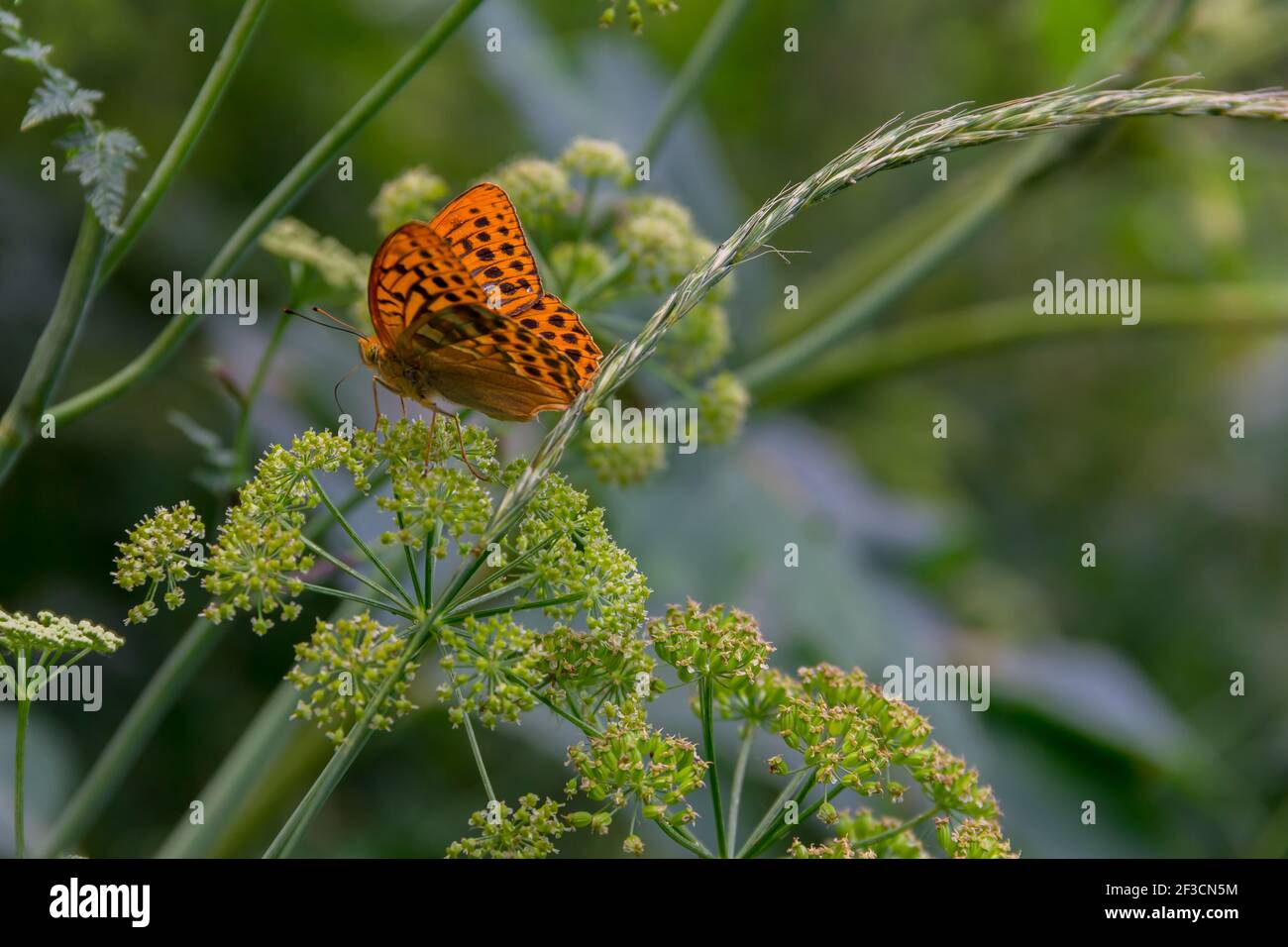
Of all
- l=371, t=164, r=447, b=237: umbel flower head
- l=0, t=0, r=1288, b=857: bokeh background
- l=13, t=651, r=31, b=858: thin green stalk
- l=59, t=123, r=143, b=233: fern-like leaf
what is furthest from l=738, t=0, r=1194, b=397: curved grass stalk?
l=13, t=651, r=31, b=858: thin green stalk

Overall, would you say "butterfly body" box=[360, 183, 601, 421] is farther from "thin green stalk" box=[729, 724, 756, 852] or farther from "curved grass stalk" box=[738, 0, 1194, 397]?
"curved grass stalk" box=[738, 0, 1194, 397]

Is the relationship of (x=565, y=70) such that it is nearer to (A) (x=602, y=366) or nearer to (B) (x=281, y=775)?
(B) (x=281, y=775)

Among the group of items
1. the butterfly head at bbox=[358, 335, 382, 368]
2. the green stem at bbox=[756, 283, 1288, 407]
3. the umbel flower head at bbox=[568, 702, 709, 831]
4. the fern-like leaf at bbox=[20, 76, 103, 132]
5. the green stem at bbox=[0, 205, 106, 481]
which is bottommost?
the umbel flower head at bbox=[568, 702, 709, 831]

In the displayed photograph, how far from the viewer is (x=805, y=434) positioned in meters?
4.57

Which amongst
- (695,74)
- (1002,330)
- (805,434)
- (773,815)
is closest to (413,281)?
(773,815)

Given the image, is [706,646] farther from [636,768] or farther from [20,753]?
[20,753]

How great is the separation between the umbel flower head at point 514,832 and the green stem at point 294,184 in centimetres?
70

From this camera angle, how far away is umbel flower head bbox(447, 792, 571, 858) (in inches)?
40.4

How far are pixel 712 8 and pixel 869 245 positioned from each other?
4.71 ft

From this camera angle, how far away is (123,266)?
12.3 ft

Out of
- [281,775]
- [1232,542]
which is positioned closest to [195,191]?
[281,775]

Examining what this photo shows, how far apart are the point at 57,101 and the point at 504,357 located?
58 centimetres

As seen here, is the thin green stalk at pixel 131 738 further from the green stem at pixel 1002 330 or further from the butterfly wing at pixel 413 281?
the green stem at pixel 1002 330

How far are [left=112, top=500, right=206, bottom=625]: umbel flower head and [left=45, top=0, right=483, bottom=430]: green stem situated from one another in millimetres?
271
